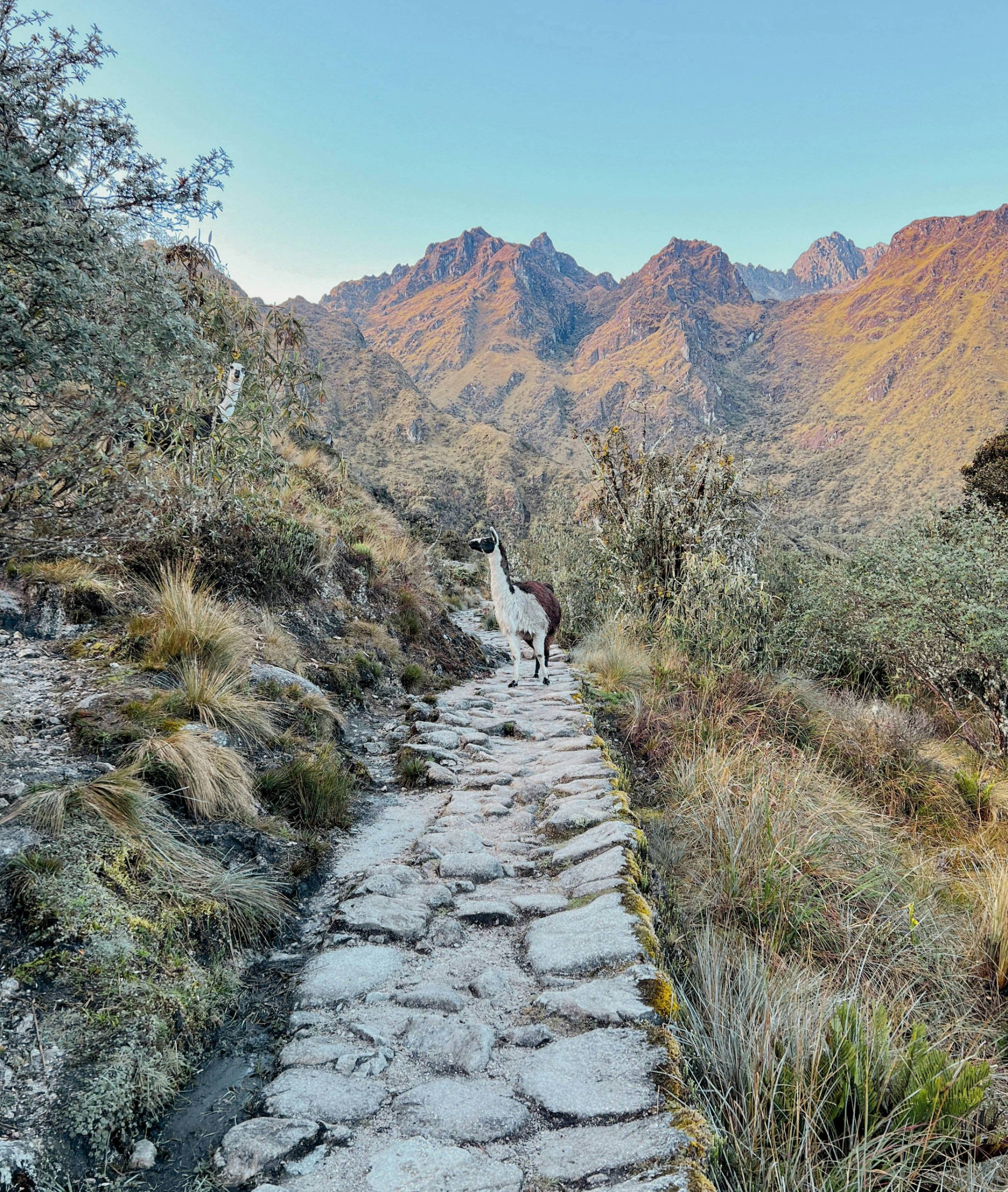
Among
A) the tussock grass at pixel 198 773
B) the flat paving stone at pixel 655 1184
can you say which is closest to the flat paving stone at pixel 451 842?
the tussock grass at pixel 198 773

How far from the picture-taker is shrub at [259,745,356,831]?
372 centimetres

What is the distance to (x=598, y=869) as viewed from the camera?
9.78 ft

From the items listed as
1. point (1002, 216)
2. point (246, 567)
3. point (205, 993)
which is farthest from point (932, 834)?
point (1002, 216)

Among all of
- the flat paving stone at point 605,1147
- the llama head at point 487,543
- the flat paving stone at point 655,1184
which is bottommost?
the flat paving stone at point 605,1147

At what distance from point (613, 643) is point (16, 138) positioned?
21.9 ft

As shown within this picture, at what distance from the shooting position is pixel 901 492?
75250 millimetres

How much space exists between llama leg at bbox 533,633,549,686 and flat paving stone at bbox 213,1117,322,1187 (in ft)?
19.8

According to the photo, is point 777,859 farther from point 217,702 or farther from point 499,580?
point 499,580

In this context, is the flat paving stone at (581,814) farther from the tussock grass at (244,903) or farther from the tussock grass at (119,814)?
the tussock grass at (119,814)

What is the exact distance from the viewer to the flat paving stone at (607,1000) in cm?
201

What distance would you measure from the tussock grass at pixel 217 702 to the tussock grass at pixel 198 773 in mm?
459

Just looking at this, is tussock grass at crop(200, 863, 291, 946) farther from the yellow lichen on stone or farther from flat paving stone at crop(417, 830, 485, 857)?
the yellow lichen on stone

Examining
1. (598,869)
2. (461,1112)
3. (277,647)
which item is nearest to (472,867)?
(598,869)

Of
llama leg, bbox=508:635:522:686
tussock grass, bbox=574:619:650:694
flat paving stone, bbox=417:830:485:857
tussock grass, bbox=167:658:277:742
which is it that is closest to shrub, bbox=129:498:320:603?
tussock grass, bbox=167:658:277:742
